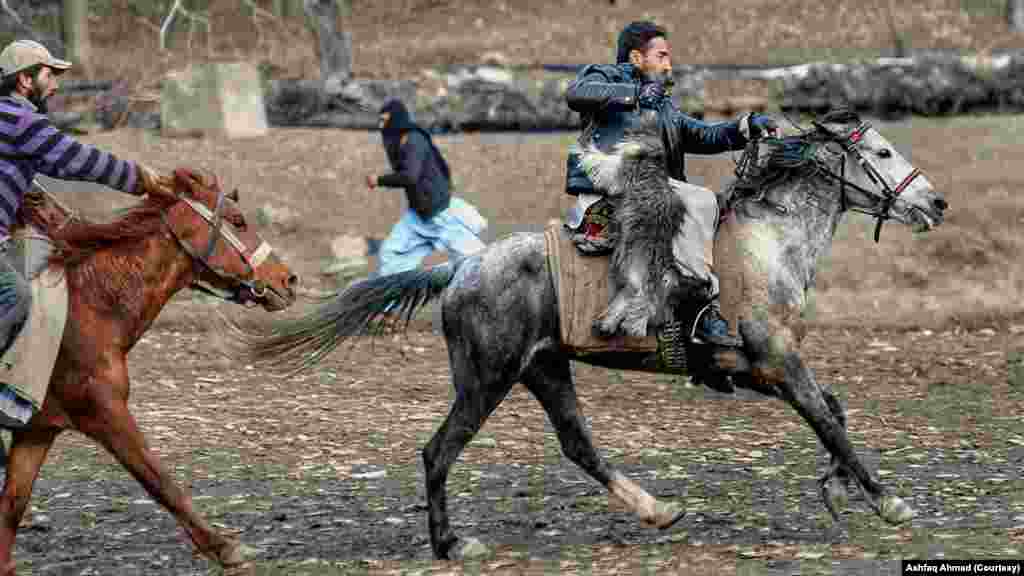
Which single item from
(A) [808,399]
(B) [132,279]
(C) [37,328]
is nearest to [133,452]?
(C) [37,328]

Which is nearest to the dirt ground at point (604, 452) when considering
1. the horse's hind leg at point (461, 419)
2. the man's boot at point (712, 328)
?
the horse's hind leg at point (461, 419)

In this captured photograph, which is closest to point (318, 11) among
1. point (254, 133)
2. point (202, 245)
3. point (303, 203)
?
point (254, 133)

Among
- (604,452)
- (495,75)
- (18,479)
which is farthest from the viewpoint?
(495,75)

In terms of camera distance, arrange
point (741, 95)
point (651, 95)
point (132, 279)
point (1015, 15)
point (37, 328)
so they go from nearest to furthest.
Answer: point (37, 328), point (132, 279), point (651, 95), point (741, 95), point (1015, 15)

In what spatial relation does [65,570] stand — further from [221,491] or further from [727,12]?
[727,12]

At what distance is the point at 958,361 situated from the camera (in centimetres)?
1214

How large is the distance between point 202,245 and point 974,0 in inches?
857

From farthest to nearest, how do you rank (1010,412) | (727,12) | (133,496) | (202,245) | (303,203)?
(727,12) → (303,203) → (1010,412) → (133,496) → (202,245)

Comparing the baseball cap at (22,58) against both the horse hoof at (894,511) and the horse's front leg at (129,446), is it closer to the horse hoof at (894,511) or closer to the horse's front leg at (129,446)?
the horse's front leg at (129,446)

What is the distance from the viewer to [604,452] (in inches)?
373

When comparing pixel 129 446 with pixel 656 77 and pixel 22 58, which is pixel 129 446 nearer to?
pixel 22 58

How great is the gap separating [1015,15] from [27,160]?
21.0 metres

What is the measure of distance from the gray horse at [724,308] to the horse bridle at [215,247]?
43cm

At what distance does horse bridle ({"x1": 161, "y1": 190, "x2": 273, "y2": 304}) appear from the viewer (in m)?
7.00
